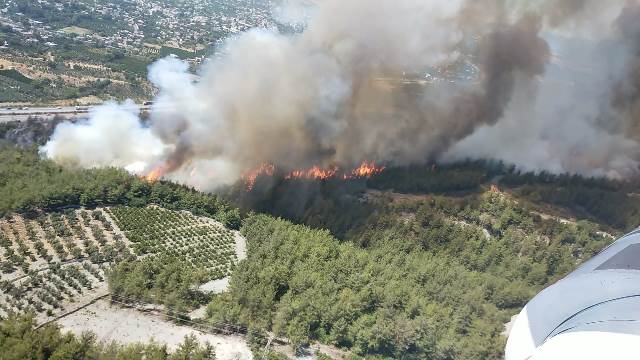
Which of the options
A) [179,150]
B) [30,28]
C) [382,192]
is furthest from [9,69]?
[382,192]

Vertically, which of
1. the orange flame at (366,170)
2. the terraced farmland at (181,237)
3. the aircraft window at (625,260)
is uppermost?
the aircraft window at (625,260)

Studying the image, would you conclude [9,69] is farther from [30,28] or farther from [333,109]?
[333,109]

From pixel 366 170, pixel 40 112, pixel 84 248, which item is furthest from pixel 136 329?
pixel 40 112

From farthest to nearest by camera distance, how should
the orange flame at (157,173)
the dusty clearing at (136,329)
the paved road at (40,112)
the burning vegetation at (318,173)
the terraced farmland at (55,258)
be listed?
the paved road at (40,112), the orange flame at (157,173), the burning vegetation at (318,173), the terraced farmland at (55,258), the dusty clearing at (136,329)

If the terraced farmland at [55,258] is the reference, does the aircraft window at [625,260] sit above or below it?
above

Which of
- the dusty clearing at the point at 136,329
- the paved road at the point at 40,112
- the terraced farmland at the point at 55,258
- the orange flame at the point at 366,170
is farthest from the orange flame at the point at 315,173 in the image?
the paved road at the point at 40,112

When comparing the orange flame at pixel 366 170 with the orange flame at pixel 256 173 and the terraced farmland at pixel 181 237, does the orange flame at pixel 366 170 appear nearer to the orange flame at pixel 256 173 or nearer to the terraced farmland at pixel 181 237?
the orange flame at pixel 256 173

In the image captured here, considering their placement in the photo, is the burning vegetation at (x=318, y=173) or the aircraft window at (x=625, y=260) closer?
the aircraft window at (x=625, y=260)
